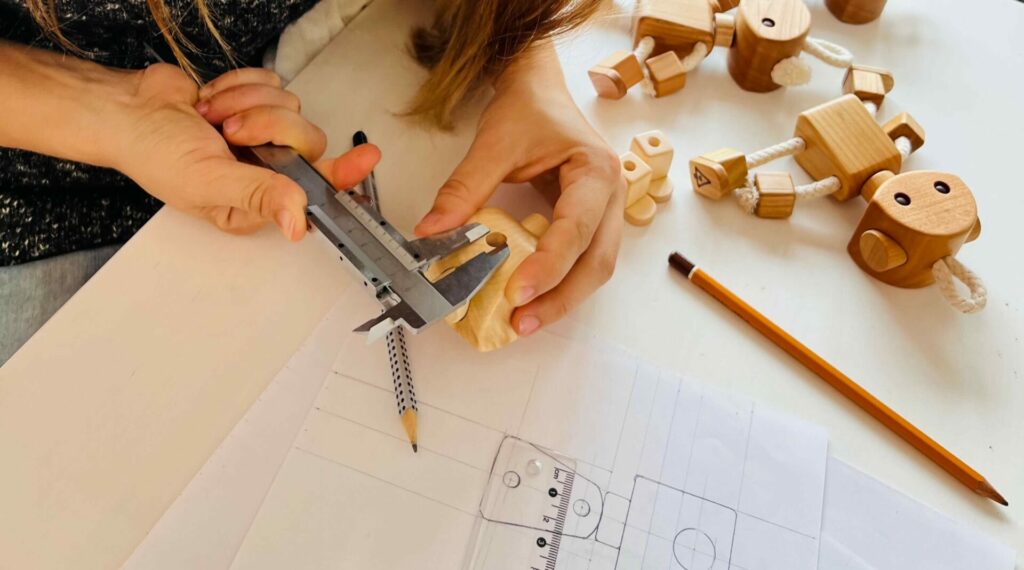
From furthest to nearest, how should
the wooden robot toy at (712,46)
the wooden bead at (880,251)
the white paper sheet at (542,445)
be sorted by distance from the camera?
the wooden robot toy at (712,46)
the wooden bead at (880,251)
the white paper sheet at (542,445)

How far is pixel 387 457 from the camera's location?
1.43 feet

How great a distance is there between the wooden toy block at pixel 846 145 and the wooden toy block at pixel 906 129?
0.09 ft

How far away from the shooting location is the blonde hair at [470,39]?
1.81 ft

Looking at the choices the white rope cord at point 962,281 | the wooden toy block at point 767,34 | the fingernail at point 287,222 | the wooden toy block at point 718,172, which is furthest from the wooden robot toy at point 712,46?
the fingernail at point 287,222

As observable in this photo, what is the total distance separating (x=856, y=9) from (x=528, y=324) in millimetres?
493

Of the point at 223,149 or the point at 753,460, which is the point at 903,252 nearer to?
the point at 753,460

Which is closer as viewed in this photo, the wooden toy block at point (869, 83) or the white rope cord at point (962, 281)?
the white rope cord at point (962, 281)

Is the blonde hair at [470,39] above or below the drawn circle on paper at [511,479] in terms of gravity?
above

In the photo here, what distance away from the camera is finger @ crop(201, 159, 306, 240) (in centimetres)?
45

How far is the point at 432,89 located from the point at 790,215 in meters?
0.32

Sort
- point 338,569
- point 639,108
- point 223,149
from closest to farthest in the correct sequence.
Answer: point 338,569
point 223,149
point 639,108

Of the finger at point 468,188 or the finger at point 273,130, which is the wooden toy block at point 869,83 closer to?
the finger at point 468,188

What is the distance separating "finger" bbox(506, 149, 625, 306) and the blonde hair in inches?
4.6

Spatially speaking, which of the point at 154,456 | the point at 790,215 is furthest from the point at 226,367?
the point at 790,215
